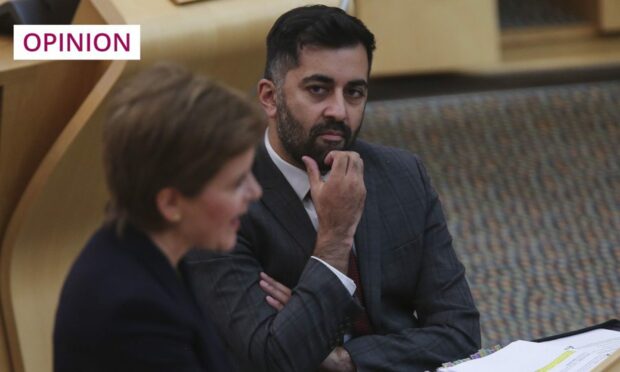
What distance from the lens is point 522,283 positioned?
3883mm

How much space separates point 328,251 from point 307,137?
0.72 ft

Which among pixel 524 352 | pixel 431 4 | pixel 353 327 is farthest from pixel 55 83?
pixel 431 4

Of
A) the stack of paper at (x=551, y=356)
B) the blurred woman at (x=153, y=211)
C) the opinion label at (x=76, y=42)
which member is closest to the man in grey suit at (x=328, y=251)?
the stack of paper at (x=551, y=356)

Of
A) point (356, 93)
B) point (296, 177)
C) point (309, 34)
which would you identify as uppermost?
point (309, 34)

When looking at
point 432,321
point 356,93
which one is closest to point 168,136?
point 356,93

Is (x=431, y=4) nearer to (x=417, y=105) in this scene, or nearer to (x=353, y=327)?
(x=417, y=105)

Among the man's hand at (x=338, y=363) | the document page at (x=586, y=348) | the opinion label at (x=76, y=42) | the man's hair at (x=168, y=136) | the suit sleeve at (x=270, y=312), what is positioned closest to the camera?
the man's hair at (x=168, y=136)

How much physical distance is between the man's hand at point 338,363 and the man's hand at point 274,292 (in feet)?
0.45

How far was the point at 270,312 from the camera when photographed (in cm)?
205

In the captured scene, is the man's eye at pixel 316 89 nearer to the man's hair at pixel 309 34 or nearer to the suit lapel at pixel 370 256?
the man's hair at pixel 309 34

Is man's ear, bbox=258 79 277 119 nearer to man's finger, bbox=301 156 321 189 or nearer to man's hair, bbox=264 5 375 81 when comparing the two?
man's hair, bbox=264 5 375 81

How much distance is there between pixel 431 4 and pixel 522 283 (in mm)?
1608

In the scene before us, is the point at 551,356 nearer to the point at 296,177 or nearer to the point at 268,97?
the point at 296,177

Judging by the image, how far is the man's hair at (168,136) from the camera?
1.32 m
